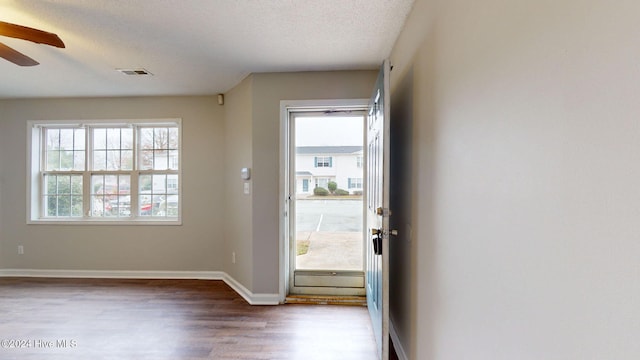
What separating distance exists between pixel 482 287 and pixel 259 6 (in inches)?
79.0

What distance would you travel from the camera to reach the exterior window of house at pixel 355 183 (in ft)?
10.7

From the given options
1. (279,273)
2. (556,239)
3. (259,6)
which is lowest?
(279,273)

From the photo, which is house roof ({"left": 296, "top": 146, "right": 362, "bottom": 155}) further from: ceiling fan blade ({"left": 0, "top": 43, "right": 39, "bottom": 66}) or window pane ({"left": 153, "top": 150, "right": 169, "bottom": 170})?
ceiling fan blade ({"left": 0, "top": 43, "right": 39, "bottom": 66})

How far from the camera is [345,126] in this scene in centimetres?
326

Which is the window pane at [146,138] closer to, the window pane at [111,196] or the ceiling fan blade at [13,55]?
the window pane at [111,196]

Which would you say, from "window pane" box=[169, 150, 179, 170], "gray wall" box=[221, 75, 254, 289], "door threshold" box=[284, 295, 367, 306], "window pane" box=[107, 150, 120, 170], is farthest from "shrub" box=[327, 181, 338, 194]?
"window pane" box=[107, 150, 120, 170]

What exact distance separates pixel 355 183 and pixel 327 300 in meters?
1.31

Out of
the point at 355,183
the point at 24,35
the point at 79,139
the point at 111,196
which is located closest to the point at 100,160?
the point at 79,139

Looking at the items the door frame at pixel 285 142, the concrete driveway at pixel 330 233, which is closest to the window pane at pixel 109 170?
the door frame at pixel 285 142

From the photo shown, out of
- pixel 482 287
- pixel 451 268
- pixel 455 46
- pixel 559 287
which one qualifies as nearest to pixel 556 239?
pixel 559 287

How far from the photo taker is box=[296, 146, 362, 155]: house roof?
324 cm

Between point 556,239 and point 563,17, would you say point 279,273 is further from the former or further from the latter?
point 563,17

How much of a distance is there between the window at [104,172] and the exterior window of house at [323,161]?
6.79 ft

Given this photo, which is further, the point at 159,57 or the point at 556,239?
the point at 159,57
